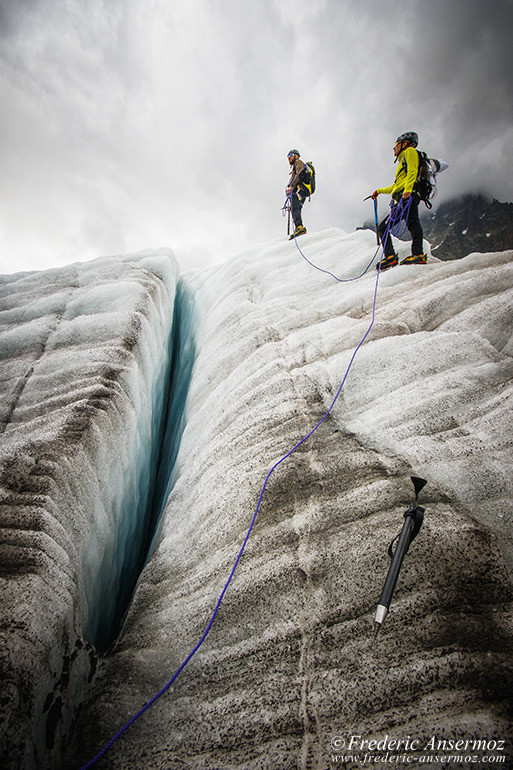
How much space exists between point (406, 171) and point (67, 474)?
539 centimetres

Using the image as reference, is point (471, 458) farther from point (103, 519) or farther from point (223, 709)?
point (103, 519)

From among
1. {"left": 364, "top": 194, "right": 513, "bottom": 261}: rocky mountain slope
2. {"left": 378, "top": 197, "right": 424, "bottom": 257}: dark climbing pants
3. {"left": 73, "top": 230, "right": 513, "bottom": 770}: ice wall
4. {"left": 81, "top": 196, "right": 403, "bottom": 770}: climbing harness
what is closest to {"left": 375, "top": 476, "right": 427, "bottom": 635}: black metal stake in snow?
{"left": 73, "top": 230, "right": 513, "bottom": 770}: ice wall

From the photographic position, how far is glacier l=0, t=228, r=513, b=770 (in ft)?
4.55

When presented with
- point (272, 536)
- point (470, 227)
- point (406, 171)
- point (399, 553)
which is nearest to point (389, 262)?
point (406, 171)

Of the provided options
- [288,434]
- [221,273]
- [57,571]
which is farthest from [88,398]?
[221,273]

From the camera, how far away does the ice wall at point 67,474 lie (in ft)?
5.19

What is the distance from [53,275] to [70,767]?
576 cm

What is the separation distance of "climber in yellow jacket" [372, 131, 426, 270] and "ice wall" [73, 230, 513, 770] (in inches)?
39.0

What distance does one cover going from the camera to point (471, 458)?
195 centimetres

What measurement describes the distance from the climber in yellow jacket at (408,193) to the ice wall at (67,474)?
3540mm

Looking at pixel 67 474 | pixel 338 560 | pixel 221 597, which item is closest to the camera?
pixel 338 560

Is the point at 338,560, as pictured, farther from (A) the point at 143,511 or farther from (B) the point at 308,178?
(B) the point at 308,178

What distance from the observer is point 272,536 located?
2.02 metres

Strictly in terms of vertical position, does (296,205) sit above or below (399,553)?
above
